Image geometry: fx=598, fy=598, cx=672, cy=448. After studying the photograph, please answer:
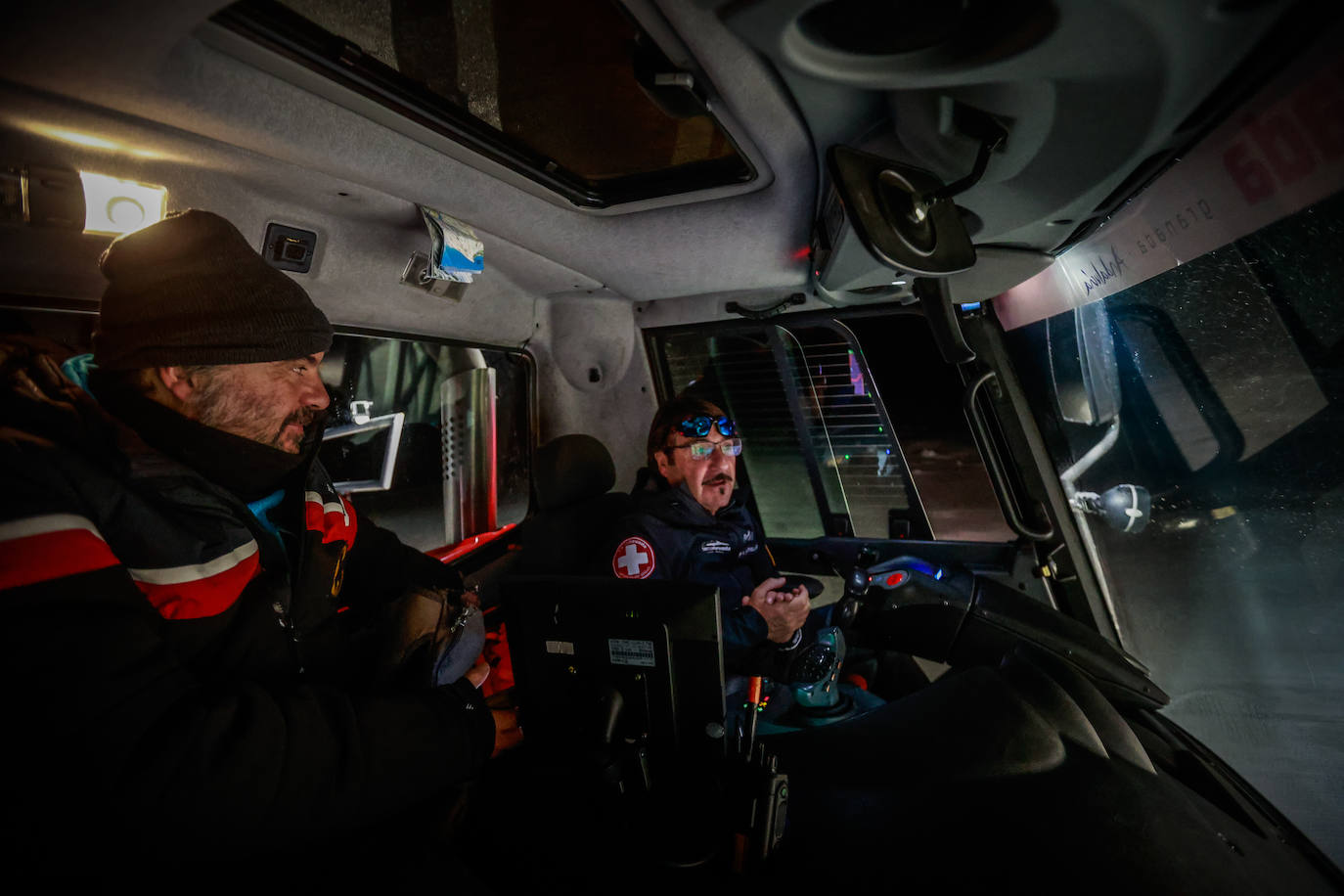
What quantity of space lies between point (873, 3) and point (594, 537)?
206 centimetres

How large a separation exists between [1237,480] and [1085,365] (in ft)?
2.26

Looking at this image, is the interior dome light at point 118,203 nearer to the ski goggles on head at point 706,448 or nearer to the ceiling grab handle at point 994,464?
the ski goggles on head at point 706,448

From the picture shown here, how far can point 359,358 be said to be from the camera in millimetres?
2635

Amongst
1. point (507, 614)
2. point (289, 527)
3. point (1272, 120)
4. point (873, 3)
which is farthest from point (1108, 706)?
point (289, 527)

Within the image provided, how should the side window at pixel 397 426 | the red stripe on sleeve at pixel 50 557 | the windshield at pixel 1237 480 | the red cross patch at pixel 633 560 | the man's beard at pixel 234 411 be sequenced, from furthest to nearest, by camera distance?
the side window at pixel 397 426, the red cross patch at pixel 633 560, the windshield at pixel 1237 480, the man's beard at pixel 234 411, the red stripe on sleeve at pixel 50 557

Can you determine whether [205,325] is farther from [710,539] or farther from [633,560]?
[710,539]

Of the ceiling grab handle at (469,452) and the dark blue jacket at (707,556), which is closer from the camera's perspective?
the dark blue jacket at (707,556)

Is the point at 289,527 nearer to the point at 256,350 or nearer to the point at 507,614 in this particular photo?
the point at 256,350

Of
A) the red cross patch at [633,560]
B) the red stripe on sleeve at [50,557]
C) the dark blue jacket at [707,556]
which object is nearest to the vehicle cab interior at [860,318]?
the dark blue jacket at [707,556]

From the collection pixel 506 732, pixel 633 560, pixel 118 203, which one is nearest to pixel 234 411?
pixel 118 203

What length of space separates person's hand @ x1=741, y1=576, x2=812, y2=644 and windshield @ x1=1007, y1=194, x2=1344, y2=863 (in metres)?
1.57

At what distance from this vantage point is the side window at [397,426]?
2.58 meters

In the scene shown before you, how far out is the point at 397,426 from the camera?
9.53 ft

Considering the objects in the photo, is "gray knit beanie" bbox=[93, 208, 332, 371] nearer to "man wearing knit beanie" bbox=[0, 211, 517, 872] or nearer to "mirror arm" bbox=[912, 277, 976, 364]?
"man wearing knit beanie" bbox=[0, 211, 517, 872]
